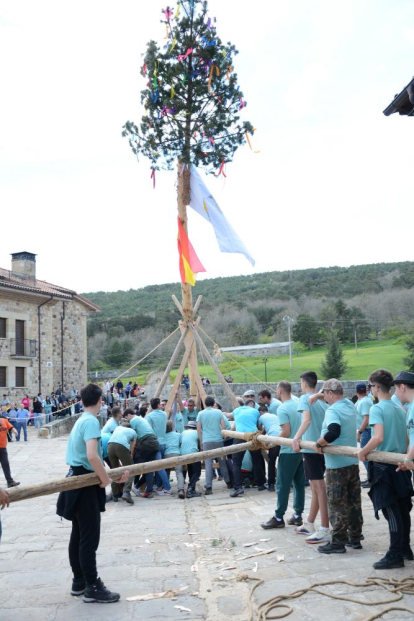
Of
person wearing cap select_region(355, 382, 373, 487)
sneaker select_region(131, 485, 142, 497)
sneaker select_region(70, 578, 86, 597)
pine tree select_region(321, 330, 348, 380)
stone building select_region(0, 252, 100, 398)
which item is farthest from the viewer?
pine tree select_region(321, 330, 348, 380)

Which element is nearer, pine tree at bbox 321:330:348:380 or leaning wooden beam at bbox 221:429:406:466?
leaning wooden beam at bbox 221:429:406:466

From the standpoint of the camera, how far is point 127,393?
118 ft

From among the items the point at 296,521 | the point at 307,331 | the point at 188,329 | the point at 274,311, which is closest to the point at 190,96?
the point at 188,329

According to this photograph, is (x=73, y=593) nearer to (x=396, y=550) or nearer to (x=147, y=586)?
(x=147, y=586)

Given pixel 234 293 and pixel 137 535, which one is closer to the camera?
pixel 137 535

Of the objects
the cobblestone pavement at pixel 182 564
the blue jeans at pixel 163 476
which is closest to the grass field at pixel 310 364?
the blue jeans at pixel 163 476

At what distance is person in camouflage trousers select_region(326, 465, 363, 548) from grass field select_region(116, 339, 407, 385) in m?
30.6

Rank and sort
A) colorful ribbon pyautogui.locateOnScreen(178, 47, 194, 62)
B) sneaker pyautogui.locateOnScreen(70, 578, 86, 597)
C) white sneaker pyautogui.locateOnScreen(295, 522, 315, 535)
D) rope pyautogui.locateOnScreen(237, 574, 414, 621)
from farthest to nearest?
colorful ribbon pyautogui.locateOnScreen(178, 47, 194, 62) < white sneaker pyautogui.locateOnScreen(295, 522, 315, 535) < sneaker pyautogui.locateOnScreen(70, 578, 86, 597) < rope pyautogui.locateOnScreen(237, 574, 414, 621)

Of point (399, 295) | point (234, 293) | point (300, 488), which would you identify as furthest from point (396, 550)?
point (234, 293)

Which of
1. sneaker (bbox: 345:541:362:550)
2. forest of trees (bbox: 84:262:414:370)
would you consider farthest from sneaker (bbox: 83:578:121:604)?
forest of trees (bbox: 84:262:414:370)

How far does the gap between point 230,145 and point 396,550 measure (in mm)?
10229

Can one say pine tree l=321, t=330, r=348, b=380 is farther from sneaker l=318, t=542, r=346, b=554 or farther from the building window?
sneaker l=318, t=542, r=346, b=554

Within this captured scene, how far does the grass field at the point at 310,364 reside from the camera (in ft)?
134

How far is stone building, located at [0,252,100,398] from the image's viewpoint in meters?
34.4
